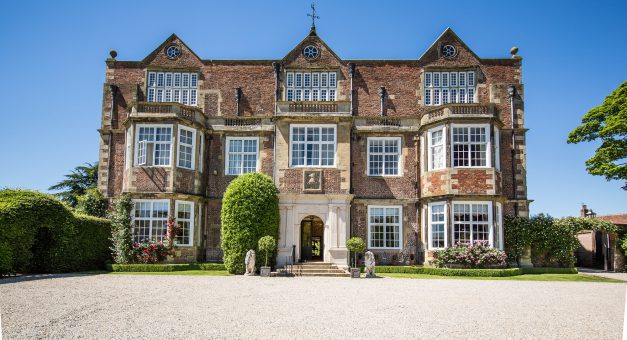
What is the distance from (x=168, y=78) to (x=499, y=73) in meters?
18.8

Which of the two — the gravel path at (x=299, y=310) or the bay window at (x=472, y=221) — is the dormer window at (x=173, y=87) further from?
the bay window at (x=472, y=221)

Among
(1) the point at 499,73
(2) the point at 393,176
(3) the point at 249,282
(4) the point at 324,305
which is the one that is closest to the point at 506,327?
(4) the point at 324,305

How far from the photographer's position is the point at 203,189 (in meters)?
26.4

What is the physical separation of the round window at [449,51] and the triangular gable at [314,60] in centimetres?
595

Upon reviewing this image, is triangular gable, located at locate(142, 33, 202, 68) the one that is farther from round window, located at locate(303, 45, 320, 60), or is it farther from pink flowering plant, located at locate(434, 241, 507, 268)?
pink flowering plant, located at locate(434, 241, 507, 268)

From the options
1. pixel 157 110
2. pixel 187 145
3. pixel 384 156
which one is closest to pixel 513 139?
pixel 384 156

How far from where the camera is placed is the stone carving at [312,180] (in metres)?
24.8

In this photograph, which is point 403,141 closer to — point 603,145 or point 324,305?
point 603,145

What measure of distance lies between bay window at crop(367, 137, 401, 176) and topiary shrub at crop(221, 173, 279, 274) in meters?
6.19

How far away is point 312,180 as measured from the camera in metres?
24.9

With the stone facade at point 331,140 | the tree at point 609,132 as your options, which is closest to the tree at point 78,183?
the stone facade at point 331,140

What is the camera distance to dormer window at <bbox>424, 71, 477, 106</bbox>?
27906mm

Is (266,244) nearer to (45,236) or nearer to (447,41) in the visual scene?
(45,236)

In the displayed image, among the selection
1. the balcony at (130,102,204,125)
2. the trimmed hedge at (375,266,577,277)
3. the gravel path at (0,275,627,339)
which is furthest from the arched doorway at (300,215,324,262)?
the gravel path at (0,275,627,339)
